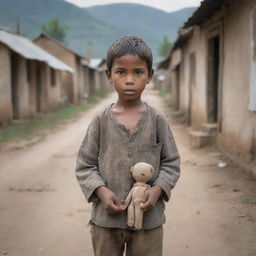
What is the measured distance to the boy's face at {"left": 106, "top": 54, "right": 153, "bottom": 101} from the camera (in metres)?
1.90

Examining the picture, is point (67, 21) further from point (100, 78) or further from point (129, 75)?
point (129, 75)

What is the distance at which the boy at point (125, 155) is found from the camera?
75.4 inches

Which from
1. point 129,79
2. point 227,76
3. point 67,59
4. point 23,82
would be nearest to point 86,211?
point 129,79

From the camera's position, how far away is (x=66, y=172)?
666 cm

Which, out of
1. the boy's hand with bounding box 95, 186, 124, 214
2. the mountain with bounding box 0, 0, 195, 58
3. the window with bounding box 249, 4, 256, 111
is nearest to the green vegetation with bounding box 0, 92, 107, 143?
the window with bounding box 249, 4, 256, 111

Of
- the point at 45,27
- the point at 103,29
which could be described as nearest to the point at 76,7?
the point at 103,29

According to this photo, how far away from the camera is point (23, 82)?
14281mm

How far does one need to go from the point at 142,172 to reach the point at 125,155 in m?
0.14

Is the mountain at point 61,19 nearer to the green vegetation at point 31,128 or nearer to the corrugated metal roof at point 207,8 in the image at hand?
the green vegetation at point 31,128

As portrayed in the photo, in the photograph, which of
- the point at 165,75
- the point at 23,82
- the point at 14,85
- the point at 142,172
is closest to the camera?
the point at 142,172

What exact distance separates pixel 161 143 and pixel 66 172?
4853 mm

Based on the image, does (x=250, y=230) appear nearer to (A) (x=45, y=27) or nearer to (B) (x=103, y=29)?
Result: (A) (x=45, y=27)

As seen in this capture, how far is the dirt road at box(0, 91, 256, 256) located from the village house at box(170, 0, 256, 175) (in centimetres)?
59

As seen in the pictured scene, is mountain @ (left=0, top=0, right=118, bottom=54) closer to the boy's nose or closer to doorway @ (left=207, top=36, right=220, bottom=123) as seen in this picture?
doorway @ (left=207, top=36, right=220, bottom=123)
